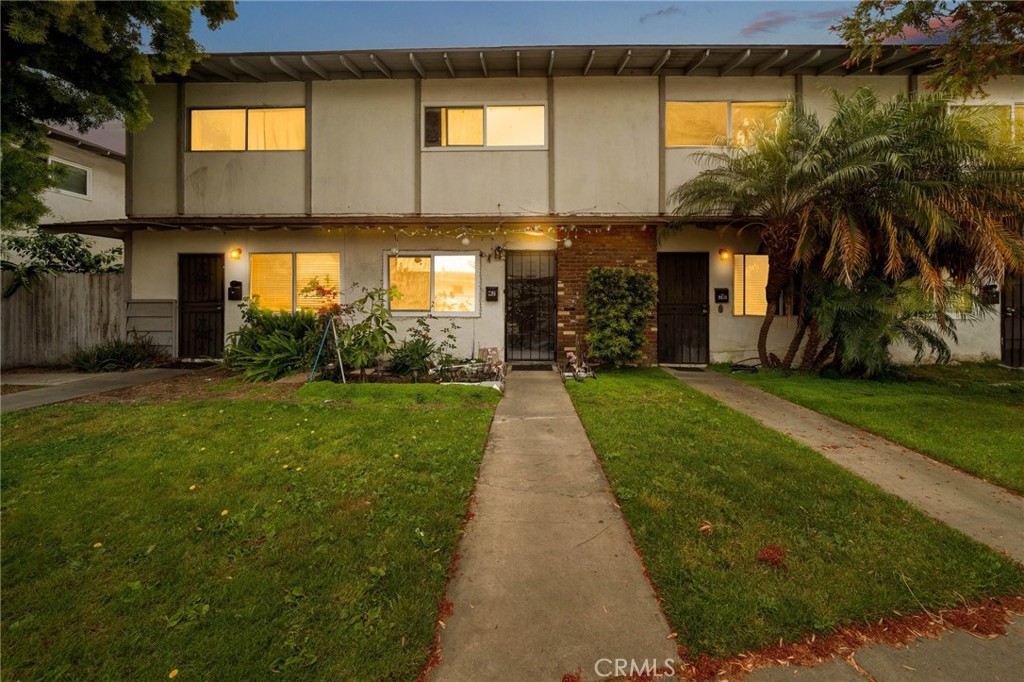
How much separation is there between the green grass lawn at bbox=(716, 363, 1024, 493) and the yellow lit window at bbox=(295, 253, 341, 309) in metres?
9.01

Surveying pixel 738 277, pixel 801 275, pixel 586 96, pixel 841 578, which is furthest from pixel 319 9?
pixel 841 578

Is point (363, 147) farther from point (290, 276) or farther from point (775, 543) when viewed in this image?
point (775, 543)

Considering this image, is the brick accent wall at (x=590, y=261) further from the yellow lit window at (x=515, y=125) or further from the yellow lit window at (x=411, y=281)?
the yellow lit window at (x=411, y=281)

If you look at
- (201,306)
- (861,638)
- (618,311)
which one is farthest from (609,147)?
(201,306)

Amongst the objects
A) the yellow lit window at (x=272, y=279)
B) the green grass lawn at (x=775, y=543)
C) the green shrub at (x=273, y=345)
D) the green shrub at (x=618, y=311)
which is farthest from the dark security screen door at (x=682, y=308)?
the yellow lit window at (x=272, y=279)

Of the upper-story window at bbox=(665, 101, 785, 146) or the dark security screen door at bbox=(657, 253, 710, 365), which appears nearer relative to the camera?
the upper-story window at bbox=(665, 101, 785, 146)

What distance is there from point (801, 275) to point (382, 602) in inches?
381

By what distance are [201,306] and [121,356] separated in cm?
185

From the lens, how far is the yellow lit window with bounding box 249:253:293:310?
33.1 feet

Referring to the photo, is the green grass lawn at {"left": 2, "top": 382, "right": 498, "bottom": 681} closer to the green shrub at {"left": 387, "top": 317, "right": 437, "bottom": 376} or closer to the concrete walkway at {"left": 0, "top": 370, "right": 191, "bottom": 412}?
the concrete walkway at {"left": 0, "top": 370, "right": 191, "bottom": 412}

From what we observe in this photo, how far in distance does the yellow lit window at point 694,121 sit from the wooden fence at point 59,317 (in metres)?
13.2

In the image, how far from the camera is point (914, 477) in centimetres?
378

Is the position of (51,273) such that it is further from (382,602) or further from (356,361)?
(382,602)

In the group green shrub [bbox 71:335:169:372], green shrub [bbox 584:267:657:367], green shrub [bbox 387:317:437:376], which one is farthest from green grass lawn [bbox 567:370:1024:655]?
green shrub [bbox 71:335:169:372]
